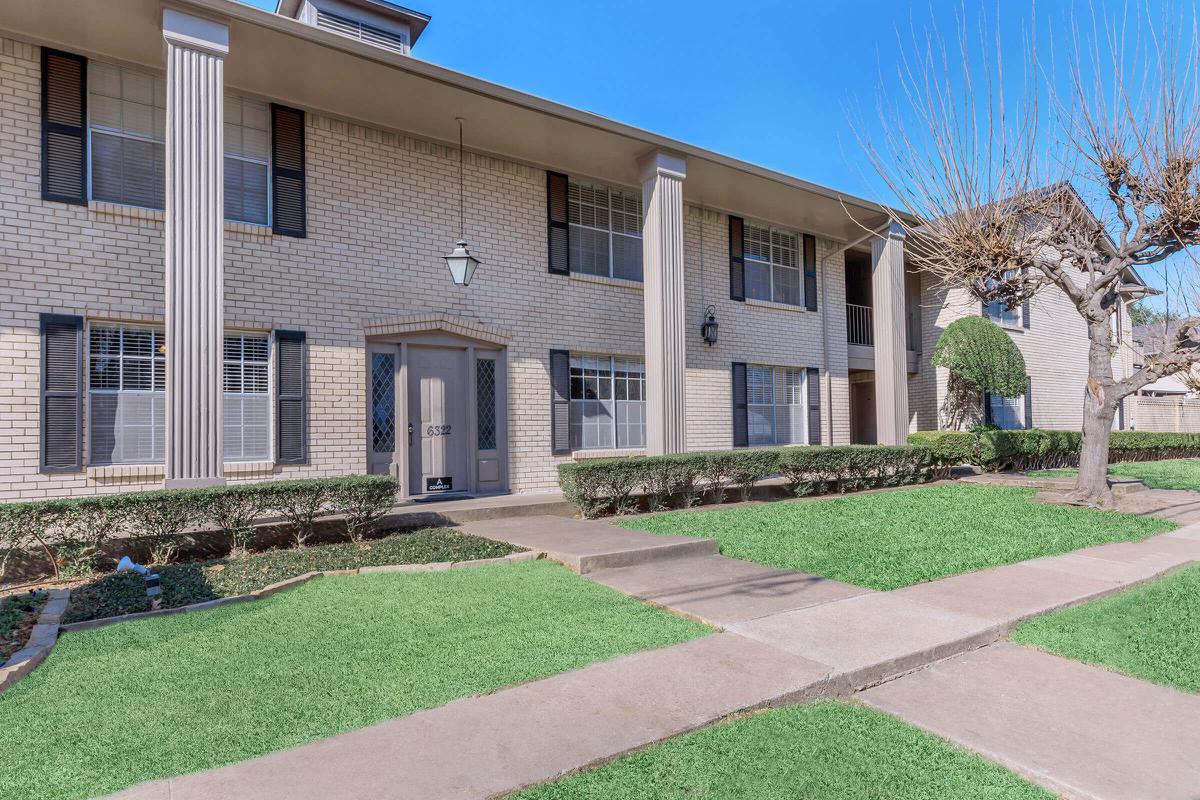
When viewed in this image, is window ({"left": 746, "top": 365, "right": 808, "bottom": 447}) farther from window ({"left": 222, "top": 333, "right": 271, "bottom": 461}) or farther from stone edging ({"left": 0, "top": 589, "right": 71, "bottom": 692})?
A: stone edging ({"left": 0, "top": 589, "right": 71, "bottom": 692})

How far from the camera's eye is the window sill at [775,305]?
48.4 feet

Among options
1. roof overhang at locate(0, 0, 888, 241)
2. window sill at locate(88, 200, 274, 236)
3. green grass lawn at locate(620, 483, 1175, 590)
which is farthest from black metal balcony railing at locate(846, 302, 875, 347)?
window sill at locate(88, 200, 274, 236)

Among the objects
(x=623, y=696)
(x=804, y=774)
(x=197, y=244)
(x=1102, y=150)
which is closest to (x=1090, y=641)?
(x=804, y=774)

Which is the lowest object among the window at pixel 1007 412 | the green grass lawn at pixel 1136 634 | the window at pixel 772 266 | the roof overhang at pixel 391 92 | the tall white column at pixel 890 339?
the green grass lawn at pixel 1136 634

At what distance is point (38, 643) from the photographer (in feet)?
14.3

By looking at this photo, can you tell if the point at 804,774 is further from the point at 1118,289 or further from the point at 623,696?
the point at 1118,289

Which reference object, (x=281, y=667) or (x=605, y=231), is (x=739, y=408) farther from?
(x=281, y=667)

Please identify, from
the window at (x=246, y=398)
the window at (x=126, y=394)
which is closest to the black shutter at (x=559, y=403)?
the window at (x=246, y=398)

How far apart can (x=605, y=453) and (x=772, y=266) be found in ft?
20.4

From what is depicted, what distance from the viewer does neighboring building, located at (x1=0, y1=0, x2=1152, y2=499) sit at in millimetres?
7789

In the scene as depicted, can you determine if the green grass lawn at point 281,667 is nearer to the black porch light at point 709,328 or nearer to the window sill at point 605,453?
the window sill at point 605,453

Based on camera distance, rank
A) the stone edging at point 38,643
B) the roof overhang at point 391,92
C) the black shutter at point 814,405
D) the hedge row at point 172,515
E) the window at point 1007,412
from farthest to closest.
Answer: the window at point 1007,412, the black shutter at point 814,405, the roof overhang at point 391,92, the hedge row at point 172,515, the stone edging at point 38,643

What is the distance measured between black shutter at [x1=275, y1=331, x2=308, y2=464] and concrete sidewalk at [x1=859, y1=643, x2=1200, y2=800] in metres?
7.97

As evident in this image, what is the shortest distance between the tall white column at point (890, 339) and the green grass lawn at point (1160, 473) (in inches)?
140
